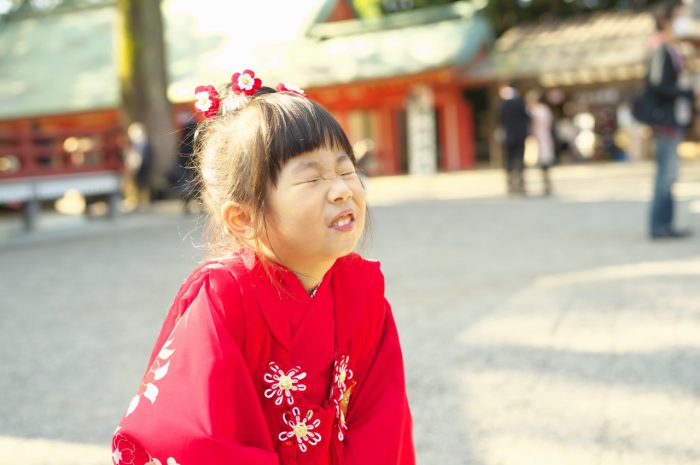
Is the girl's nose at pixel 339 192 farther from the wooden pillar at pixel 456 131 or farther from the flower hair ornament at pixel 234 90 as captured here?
the wooden pillar at pixel 456 131

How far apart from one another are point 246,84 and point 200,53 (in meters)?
19.7

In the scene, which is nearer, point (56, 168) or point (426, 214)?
point (426, 214)

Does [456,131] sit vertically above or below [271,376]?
below

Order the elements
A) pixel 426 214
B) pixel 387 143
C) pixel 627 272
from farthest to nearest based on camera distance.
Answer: pixel 387 143, pixel 426 214, pixel 627 272

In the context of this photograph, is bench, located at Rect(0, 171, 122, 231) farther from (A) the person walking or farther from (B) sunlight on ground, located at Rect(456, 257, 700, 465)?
(B) sunlight on ground, located at Rect(456, 257, 700, 465)

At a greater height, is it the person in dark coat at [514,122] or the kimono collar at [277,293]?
the kimono collar at [277,293]

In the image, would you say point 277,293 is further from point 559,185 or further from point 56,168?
point 559,185

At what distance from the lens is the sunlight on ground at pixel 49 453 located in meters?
2.56

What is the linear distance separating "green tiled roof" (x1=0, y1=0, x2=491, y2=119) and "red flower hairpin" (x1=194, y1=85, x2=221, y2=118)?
16367 millimetres

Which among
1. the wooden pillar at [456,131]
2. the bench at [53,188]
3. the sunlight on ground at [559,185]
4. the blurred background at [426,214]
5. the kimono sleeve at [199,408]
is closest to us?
the kimono sleeve at [199,408]

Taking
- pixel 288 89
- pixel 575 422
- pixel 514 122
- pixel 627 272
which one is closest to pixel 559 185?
pixel 514 122

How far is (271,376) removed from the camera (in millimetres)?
1581

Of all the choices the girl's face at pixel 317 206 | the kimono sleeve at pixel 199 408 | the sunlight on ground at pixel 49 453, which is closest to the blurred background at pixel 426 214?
the sunlight on ground at pixel 49 453

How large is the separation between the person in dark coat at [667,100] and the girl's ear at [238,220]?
16.1ft
